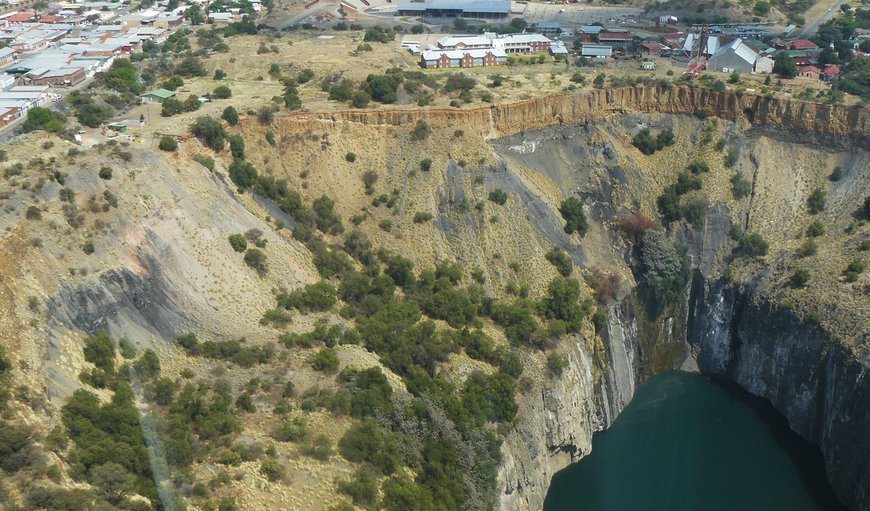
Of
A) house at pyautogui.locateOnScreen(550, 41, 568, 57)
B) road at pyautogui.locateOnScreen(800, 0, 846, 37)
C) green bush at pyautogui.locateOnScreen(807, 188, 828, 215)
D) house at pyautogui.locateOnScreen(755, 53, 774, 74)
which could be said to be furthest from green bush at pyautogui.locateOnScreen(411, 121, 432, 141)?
road at pyautogui.locateOnScreen(800, 0, 846, 37)

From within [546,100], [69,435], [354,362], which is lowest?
[354,362]

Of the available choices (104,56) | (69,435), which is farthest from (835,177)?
(104,56)

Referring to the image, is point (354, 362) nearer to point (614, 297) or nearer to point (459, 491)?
point (459, 491)

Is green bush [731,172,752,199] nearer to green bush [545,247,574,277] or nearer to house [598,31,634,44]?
green bush [545,247,574,277]

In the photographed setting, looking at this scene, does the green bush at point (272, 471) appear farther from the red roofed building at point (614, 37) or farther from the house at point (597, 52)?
the red roofed building at point (614, 37)

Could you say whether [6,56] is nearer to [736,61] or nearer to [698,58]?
[698,58]

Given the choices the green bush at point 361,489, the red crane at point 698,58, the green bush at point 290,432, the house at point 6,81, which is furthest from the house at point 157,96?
the red crane at point 698,58
